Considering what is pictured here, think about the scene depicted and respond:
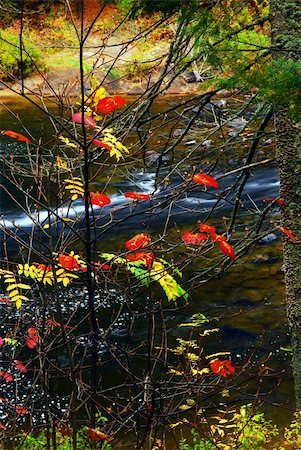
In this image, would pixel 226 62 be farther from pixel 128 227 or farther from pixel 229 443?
pixel 128 227

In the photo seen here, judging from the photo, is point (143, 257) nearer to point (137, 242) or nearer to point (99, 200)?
point (137, 242)

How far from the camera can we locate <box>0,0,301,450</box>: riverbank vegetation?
2941 mm

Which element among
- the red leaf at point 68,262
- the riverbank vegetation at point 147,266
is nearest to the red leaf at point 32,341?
the riverbank vegetation at point 147,266

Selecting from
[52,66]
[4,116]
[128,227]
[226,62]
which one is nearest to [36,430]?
[226,62]

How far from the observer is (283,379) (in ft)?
18.9

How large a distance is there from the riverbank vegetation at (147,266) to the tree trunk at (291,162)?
0.06 ft

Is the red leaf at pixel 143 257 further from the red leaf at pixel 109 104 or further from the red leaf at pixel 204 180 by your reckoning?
the red leaf at pixel 109 104

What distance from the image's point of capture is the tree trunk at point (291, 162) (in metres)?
3.53

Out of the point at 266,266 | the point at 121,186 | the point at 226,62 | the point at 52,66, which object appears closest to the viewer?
the point at 226,62

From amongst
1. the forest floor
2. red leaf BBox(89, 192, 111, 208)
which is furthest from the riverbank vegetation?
the forest floor

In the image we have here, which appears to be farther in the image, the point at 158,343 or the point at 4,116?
the point at 4,116

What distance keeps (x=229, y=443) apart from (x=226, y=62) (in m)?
2.61

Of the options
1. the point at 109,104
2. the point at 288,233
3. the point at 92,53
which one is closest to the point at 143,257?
the point at 109,104

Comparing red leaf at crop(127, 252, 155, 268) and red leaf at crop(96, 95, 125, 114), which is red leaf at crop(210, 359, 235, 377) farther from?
red leaf at crop(96, 95, 125, 114)
